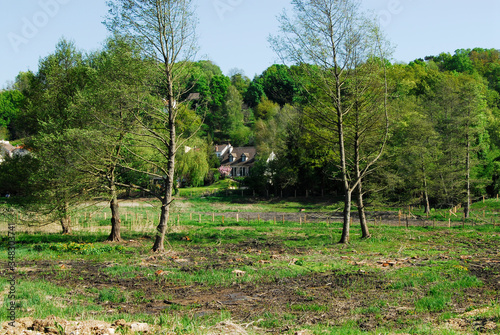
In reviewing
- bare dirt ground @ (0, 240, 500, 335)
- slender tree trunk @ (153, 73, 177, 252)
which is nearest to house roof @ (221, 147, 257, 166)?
slender tree trunk @ (153, 73, 177, 252)

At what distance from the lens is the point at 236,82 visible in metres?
150

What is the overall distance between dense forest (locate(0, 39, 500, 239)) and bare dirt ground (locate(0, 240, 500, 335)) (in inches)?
192

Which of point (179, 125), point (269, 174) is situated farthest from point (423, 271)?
point (269, 174)

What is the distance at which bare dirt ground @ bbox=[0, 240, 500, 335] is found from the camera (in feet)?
26.9

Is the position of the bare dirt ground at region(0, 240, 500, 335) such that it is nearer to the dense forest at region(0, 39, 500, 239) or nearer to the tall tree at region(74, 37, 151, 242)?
the dense forest at region(0, 39, 500, 239)

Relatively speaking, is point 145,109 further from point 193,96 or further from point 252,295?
point 252,295

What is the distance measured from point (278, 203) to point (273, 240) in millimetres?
34127

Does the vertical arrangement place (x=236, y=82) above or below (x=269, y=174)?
above

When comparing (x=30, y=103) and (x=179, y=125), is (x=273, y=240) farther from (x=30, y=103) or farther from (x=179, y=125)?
(x=30, y=103)

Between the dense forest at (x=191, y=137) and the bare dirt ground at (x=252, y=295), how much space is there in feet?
16.0

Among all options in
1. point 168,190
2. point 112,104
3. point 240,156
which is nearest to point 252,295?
point 168,190

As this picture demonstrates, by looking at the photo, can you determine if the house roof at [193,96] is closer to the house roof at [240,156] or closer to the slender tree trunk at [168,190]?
the slender tree trunk at [168,190]

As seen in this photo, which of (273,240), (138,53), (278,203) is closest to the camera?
(138,53)

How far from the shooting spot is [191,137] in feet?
63.8
